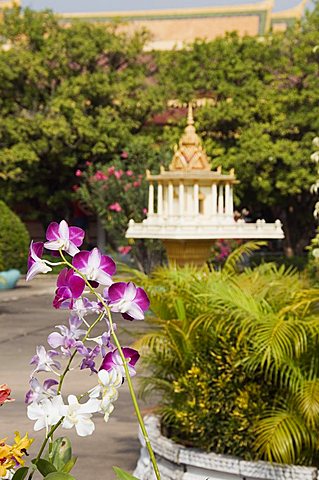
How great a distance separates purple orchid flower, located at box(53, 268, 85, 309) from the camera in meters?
2.21

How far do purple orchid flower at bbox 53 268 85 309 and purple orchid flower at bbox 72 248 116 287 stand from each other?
0.09 feet

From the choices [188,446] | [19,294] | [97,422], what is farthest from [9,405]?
[19,294]

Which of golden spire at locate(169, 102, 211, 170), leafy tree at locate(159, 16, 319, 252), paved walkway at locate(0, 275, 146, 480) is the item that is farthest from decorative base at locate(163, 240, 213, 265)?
leafy tree at locate(159, 16, 319, 252)

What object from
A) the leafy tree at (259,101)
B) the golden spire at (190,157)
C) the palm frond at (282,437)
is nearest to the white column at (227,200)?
the golden spire at (190,157)

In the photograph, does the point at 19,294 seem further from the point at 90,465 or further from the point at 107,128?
the point at 90,465

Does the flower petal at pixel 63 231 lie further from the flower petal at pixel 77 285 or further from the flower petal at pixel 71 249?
the flower petal at pixel 77 285

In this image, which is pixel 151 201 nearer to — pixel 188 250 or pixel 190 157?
pixel 190 157

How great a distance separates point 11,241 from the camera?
69.7 ft

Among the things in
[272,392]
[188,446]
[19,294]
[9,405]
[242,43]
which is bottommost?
[19,294]

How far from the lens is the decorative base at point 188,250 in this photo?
1378cm

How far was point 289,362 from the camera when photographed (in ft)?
16.6

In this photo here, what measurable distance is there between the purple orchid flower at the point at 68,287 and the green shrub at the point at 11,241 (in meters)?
19.0

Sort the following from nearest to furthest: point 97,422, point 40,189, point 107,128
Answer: point 97,422 < point 107,128 < point 40,189

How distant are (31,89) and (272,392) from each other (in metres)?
21.3
